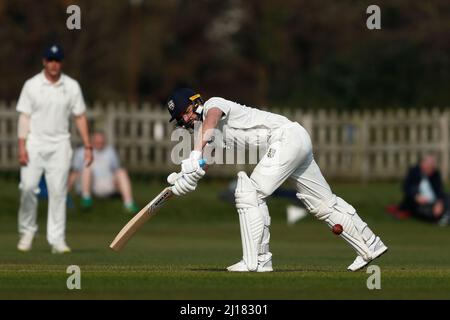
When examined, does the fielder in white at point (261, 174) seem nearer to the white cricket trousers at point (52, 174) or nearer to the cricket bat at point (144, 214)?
the cricket bat at point (144, 214)

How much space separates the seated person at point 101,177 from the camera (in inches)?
912

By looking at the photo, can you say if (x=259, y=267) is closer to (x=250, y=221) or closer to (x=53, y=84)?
(x=250, y=221)

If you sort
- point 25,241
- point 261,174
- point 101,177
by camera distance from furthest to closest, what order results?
point 101,177 < point 25,241 < point 261,174

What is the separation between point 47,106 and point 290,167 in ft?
14.8

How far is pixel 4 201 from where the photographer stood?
936 inches

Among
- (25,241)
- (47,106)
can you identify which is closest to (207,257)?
(25,241)

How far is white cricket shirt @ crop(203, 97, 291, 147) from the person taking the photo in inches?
427

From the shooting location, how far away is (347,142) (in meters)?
31.0

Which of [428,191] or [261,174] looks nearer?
[261,174]

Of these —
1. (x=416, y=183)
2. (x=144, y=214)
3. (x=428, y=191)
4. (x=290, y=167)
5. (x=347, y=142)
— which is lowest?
(x=428, y=191)

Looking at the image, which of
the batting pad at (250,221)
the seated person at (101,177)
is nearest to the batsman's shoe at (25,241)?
the batting pad at (250,221)

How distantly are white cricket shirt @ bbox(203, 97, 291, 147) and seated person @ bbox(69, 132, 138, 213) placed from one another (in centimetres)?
1198

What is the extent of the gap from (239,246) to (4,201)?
743 cm
